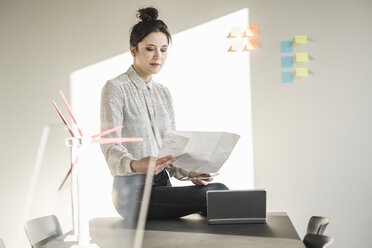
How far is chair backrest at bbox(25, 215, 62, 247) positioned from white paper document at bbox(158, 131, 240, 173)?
40 cm

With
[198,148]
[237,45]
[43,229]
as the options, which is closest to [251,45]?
[237,45]

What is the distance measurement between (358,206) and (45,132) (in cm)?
248

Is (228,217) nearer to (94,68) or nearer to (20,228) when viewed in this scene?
(20,228)

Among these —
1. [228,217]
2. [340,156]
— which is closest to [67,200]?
[228,217]

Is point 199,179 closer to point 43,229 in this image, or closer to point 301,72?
point 43,229

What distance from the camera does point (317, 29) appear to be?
2.88 meters

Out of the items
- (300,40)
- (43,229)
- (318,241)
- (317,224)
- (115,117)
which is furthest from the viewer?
(300,40)

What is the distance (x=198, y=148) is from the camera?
1.50m

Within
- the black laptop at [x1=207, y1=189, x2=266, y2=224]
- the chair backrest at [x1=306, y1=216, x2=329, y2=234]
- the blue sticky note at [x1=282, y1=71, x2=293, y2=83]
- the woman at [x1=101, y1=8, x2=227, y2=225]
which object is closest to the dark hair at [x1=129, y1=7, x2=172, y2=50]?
the woman at [x1=101, y1=8, x2=227, y2=225]

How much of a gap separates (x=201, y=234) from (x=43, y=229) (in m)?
0.63

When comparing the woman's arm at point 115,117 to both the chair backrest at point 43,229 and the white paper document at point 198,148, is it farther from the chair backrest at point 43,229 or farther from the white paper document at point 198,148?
the chair backrest at point 43,229

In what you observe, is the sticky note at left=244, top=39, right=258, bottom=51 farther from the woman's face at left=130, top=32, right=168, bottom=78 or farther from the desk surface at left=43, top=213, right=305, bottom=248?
the desk surface at left=43, top=213, right=305, bottom=248

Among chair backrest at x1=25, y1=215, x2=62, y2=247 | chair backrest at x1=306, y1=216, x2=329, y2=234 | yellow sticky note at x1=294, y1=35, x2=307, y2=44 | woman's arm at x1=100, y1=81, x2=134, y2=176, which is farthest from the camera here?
yellow sticky note at x1=294, y1=35, x2=307, y2=44

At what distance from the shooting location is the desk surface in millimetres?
1080
